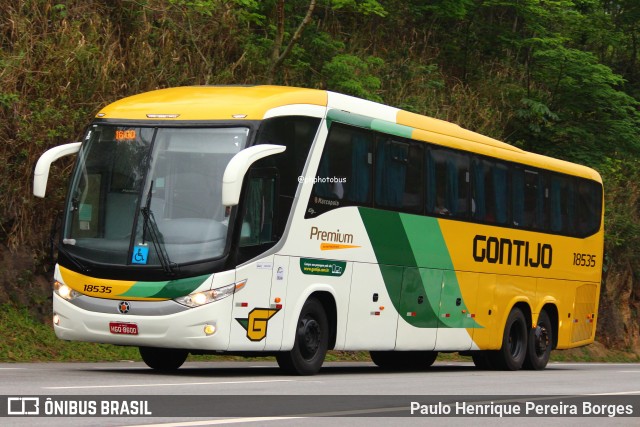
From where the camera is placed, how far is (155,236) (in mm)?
16562

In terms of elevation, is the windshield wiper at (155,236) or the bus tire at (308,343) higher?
the windshield wiper at (155,236)

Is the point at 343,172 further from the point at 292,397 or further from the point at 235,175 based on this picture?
the point at 292,397

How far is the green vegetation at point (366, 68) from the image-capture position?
23.9m

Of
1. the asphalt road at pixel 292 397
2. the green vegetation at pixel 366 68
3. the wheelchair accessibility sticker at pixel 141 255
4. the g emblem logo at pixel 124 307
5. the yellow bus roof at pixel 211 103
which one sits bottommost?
the asphalt road at pixel 292 397

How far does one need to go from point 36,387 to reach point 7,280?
384 inches

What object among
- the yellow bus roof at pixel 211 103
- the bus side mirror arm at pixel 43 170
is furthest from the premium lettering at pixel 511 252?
the bus side mirror arm at pixel 43 170

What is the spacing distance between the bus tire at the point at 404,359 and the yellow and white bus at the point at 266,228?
153 cm

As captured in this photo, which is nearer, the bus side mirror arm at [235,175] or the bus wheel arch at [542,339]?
the bus side mirror arm at [235,175]

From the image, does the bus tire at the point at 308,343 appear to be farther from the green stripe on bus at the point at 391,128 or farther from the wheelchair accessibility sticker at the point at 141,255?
the green stripe on bus at the point at 391,128

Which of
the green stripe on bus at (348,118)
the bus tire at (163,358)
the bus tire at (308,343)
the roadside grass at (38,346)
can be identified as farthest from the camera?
the roadside grass at (38,346)

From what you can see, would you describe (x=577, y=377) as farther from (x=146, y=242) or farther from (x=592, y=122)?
(x=592, y=122)

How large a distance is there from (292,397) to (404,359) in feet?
35.2

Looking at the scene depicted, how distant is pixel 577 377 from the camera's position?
21.0m

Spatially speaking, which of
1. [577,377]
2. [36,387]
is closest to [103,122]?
[36,387]
